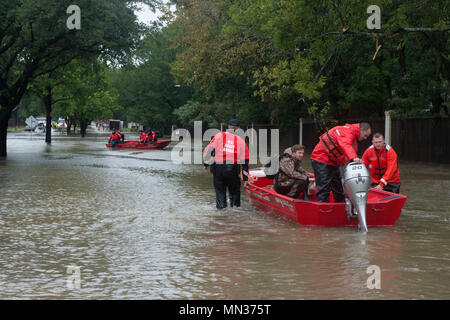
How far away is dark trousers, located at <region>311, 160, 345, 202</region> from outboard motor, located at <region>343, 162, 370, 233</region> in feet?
2.66

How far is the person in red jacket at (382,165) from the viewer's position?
11016 mm

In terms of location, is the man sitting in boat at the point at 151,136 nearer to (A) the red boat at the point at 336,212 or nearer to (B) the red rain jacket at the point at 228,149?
(B) the red rain jacket at the point at 228,149

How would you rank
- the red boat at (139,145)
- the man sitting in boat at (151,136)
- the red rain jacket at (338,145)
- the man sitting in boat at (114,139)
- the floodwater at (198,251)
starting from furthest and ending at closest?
the man sitting in boat at (151,136)
the red boat at (139,145)
the man sitting in boat at (114,139)
the red rain jacket at (338,145)
the floodwater at (198,251)

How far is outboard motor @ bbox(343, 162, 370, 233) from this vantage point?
9.54 m

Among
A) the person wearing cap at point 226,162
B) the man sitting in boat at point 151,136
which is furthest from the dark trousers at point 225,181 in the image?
the man sitting in boat at point 151,136

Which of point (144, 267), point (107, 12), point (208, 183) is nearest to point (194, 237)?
point (144, 267)

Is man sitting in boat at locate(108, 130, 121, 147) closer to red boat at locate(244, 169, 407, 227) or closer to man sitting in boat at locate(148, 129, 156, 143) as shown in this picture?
man sitting in boat at locate(148, 129, 156, 143)

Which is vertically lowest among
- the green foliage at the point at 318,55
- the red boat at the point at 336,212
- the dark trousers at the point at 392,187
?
the red boat at the point at 336,212

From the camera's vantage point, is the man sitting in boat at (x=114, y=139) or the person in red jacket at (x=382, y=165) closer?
the person in red jacket at (x=382, y=165)

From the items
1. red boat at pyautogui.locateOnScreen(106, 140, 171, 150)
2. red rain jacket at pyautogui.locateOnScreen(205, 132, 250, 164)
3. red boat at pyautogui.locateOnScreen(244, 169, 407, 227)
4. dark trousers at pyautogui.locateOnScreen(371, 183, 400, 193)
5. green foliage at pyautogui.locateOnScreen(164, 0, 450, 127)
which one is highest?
green foliage at pyautogui.locateOnScreen(164, 0, 450, 127)

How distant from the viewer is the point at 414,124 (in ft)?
88.2

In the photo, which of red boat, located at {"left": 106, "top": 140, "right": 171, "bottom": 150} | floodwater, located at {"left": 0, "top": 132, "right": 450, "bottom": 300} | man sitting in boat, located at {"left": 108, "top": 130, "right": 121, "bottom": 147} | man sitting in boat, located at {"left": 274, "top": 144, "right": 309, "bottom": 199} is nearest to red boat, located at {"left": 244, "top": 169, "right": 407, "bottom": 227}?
floodwater, located at {"left": 0, "top": 132, "right": 450, "bottom": 300}

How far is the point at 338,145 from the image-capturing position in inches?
407
